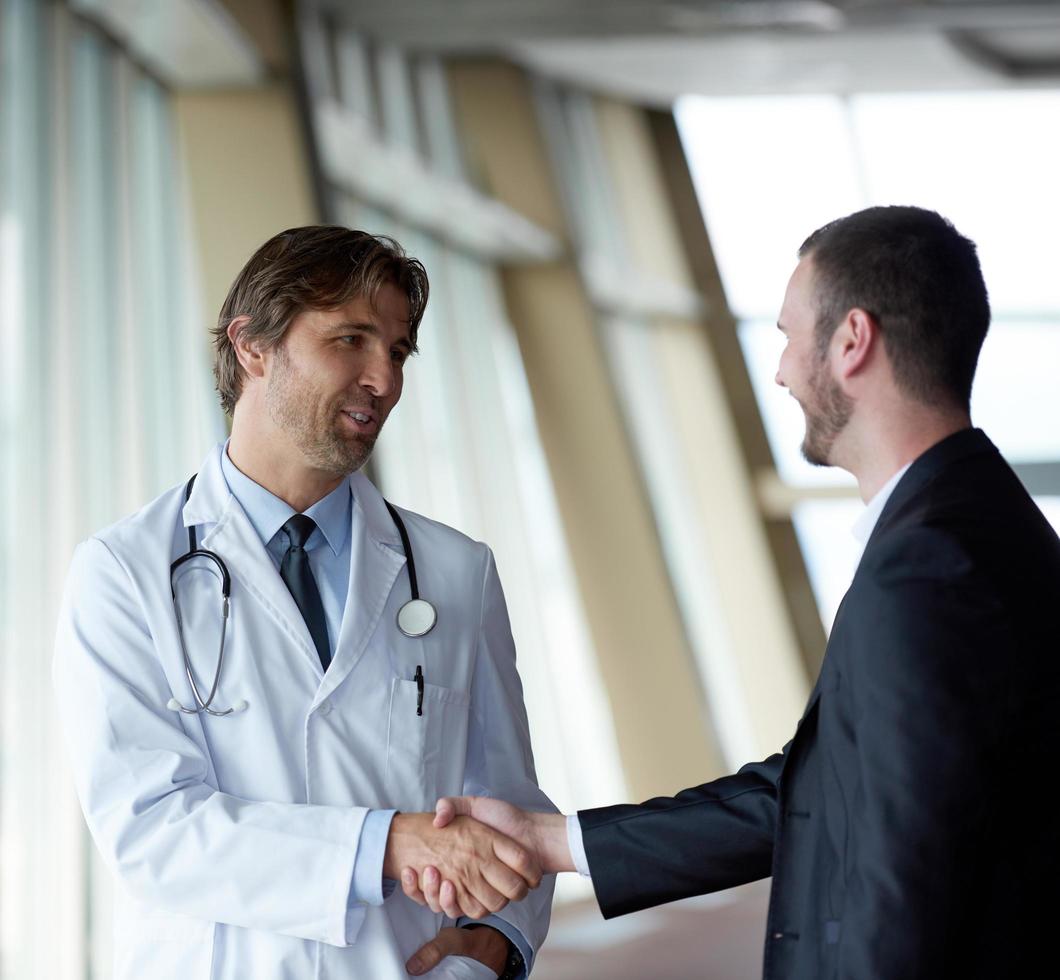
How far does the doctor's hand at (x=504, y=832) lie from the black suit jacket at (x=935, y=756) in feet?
1.48

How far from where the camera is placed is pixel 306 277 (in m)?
1.84

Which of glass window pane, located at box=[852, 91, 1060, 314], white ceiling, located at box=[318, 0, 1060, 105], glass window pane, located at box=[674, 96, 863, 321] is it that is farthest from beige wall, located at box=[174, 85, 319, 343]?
glass window pane, located at box=[852, 91, 1060, 314]

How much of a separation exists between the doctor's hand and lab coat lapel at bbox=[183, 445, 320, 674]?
277 millimetres

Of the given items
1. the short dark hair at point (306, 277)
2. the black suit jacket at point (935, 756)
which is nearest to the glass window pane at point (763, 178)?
the short dark hair at point (306, 277)

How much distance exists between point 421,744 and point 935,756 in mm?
711

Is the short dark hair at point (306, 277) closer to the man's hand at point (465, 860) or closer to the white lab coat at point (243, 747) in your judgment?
the white lab coat at point (243, 747)

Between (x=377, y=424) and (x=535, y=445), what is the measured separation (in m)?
4.17

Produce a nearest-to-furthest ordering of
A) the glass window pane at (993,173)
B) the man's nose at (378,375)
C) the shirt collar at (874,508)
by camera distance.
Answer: the shirt collar at (874,508) → the man's nose at (378,375) → the glass window pane at (993,173)

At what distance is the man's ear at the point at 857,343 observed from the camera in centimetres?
152

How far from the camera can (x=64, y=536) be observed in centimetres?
322

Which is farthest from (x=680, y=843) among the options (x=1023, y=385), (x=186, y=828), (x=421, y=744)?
(x=1023, y=385)

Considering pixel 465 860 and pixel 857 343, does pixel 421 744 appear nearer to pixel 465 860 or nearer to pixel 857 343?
pixel 465 860

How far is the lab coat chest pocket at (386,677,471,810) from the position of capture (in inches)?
65.9

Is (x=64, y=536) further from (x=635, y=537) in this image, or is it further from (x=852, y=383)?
(x=635, y=537)
